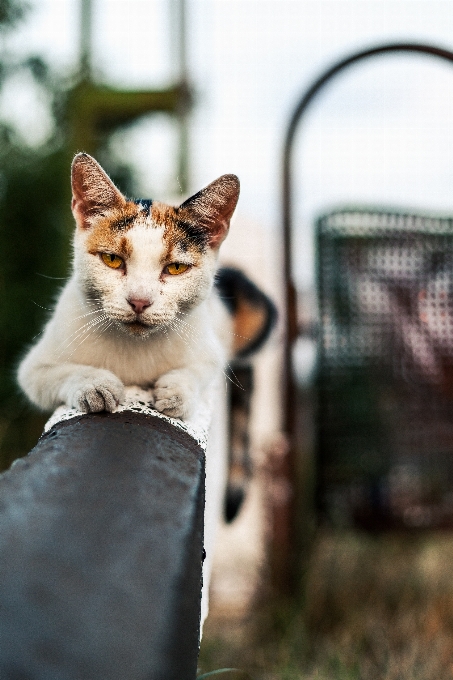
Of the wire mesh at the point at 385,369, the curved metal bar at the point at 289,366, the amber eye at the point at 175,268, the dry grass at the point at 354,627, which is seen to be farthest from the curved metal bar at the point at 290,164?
the amber eye at the point at 175,268

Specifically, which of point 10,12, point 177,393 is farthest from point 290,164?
point 177,393

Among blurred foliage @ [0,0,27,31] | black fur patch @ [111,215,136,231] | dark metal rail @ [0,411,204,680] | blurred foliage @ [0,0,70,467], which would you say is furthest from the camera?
blurred foliage @ [0,0,70,467]

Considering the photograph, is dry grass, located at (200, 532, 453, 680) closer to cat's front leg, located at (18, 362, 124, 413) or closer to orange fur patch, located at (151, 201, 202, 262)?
cat's front leg, located at (18, 362, 124, 413)

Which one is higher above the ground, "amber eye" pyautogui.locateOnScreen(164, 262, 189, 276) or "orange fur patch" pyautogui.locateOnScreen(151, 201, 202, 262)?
"orange fur patch" pyautogui.locateOnScreen(151, 201, 202, 262)

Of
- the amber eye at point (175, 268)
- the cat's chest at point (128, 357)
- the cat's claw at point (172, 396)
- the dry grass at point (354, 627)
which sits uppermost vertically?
the amber eye at point (175, 268)

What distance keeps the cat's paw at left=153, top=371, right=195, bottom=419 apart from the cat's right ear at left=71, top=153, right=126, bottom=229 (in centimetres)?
37

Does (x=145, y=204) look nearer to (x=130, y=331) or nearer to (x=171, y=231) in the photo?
(x=171, y=231)

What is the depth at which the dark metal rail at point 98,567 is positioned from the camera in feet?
1.89

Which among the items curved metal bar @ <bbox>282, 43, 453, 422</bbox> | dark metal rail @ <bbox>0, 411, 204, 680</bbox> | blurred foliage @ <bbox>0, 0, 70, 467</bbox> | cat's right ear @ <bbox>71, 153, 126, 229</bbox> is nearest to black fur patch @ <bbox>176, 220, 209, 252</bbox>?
cat's right ear @ <bbox>71, 153, 126, 229</bbox>

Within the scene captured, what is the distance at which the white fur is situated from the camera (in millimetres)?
1152

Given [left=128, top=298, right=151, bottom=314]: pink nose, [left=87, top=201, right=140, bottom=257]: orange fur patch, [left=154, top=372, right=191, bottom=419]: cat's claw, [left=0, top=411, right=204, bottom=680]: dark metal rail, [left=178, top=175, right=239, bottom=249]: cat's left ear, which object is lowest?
[left=0, top=411, right=204, bottom=680]: dark metal rail

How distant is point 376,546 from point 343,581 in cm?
50

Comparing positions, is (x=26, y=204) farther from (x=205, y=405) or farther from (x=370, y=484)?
(x=205, y=405)

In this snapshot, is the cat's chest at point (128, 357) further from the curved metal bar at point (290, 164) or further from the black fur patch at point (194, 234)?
the curved metal bar at point (290, 164)
